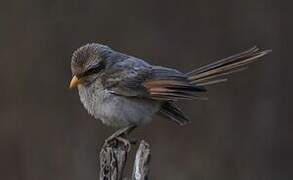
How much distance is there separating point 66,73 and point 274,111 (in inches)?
86.1

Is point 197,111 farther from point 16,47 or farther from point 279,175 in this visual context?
point 16,47

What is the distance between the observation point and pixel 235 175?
10.1 m

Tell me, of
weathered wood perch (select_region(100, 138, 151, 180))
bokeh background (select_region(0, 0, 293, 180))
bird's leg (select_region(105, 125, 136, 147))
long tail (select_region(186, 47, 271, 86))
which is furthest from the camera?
bokeh background (select_region(0, 0, 293, 180))

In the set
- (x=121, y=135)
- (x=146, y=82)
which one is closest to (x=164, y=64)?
(x=146, y=82)

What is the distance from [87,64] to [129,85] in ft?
0.99

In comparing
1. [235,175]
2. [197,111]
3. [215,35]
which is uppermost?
[215,35]

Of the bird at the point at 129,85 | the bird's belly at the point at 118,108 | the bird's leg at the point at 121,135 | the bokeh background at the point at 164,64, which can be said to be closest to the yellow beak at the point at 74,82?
the bird at the point at 129,85

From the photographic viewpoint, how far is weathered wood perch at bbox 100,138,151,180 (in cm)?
562

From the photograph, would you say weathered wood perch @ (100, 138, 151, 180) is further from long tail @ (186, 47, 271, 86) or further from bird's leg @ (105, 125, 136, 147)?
long tail @ (186, 47, 271, 86)

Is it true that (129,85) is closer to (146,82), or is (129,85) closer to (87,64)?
(146,82)

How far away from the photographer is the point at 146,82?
6.41m

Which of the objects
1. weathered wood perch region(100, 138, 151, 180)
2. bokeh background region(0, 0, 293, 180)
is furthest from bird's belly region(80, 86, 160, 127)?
bokeh background region(0, 0, 293, 180)

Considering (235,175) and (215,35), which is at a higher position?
(215,35)

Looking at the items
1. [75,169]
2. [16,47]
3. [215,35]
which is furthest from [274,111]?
[16,47]
